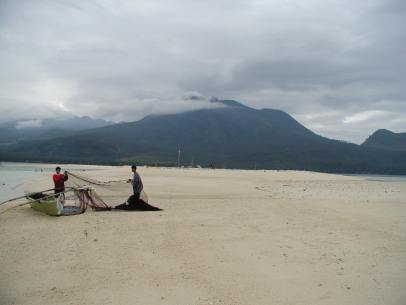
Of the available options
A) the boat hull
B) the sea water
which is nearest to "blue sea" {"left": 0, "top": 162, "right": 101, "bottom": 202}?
the sea water

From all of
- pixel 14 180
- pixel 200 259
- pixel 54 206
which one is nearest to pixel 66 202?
pixel 54 206

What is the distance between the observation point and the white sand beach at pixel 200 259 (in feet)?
22.7

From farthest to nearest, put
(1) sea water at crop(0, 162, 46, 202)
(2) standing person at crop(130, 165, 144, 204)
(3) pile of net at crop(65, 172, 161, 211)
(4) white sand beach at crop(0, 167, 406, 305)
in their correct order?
(1) sea water at crop(0, 162, 46, 202)
(2) standing person at crop(130, 165, 144, 204)
(3) pile of net at crop(65, 172, 161, 211)
(4) white sand beach at crop(0, 167, 406, 305)

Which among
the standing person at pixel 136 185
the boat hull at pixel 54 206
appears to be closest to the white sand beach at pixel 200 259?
the boat hull at pixel 54 206

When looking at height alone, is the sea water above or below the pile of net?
below

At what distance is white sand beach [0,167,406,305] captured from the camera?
6.92 m

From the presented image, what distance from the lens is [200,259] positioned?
29.0 feet

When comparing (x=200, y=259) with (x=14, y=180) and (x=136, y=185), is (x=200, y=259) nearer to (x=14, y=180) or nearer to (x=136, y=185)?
(x=136, y=185)

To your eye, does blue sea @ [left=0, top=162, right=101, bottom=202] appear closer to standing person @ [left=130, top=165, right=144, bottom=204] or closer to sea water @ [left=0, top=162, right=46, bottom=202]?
sea water @ [left=0, top=162, right=46, bottom=202]

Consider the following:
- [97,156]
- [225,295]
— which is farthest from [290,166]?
[225,295]

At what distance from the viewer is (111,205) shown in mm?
16312

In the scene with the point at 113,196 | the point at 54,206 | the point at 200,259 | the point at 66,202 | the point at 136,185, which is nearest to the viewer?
the point at 200,259

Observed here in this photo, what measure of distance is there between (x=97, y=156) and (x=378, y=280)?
186m

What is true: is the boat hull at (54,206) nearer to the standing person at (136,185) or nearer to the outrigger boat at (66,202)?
the outrigger boat at (66,202)
